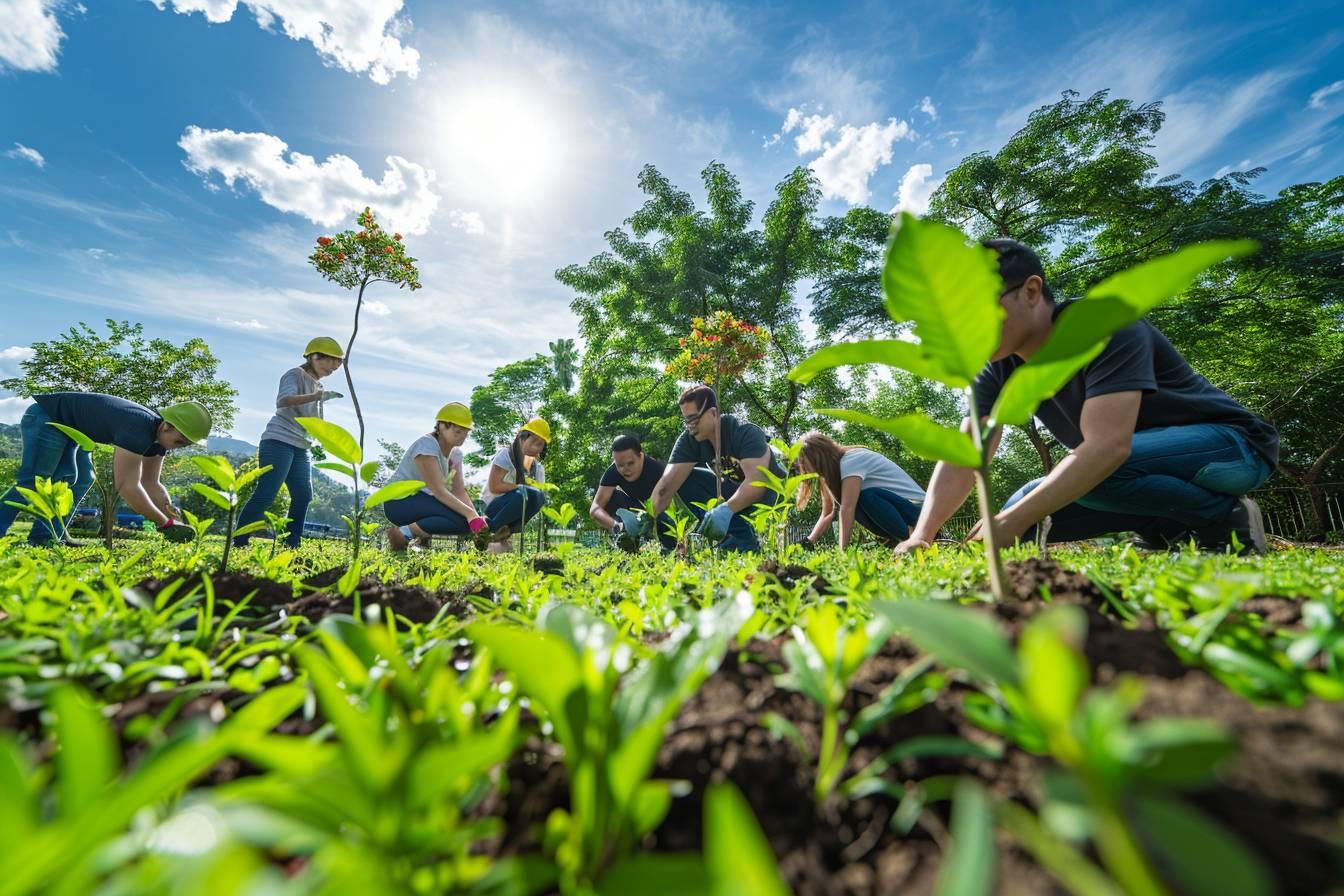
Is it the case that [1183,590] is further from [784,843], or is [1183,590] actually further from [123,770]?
[123,770]

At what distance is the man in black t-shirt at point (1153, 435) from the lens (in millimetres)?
2344

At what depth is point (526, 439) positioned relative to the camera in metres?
7.46

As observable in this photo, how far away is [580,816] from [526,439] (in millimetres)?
7311

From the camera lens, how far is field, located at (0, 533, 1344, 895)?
303 mm

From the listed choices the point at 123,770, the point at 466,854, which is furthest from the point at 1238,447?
the point at 123,770

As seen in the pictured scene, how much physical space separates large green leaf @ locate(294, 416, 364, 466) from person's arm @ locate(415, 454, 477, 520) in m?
4.29

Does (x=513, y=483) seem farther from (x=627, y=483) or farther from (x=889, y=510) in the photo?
(x=889, y=510)

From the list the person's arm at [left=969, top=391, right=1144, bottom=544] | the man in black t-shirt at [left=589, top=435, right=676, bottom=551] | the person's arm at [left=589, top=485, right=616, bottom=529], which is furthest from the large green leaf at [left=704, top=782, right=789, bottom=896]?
the person's arm at [left=589, top=485, right=616, bottom=529]

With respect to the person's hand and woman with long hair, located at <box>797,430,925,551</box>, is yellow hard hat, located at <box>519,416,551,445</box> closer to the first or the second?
woman with long hair, located at <box>797,430,925,551</box>

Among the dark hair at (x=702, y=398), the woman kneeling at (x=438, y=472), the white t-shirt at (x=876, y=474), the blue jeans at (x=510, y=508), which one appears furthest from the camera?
the blue jeans at (x=510, y=508)

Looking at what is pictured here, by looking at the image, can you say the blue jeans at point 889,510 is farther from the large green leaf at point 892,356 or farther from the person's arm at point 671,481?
the large green leaf at point 892,356

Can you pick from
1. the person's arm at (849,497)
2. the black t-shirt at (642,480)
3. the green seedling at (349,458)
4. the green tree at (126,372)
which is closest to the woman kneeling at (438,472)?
the black t-shirt at (642,480)

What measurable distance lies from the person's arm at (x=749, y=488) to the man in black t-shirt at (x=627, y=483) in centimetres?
139

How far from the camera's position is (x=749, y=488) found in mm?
5664
